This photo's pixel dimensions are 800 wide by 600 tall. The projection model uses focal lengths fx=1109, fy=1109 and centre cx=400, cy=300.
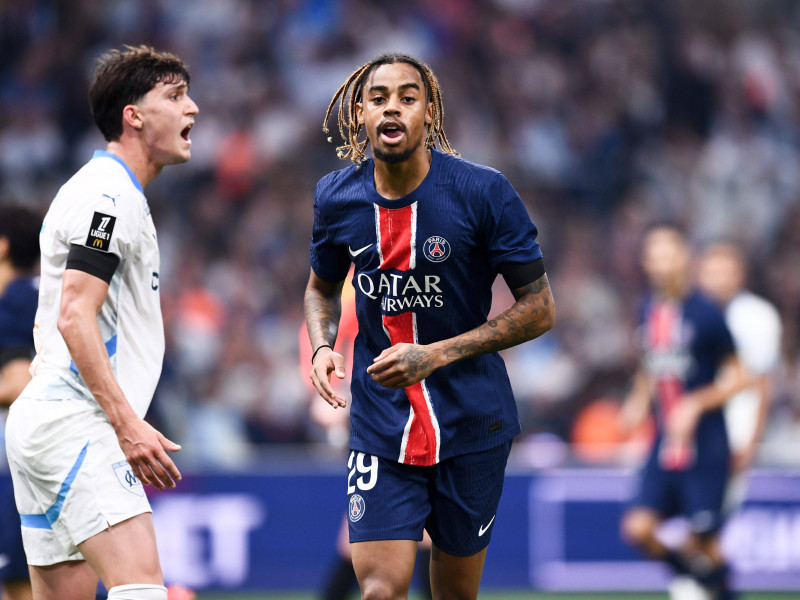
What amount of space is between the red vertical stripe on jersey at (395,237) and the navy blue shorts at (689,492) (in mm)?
4519

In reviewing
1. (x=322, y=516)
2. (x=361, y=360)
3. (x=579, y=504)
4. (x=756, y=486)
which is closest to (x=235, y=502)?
(x=322, y=516)

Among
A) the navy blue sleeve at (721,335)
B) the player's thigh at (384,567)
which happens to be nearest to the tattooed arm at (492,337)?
the player's thigh at (384,567)

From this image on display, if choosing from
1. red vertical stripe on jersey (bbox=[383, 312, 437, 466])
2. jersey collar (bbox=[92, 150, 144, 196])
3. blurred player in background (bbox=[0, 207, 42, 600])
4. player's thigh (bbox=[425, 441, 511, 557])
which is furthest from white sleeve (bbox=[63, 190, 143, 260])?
player's thigh (bbox=[425, 441, 511, 557])

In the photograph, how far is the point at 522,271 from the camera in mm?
4074

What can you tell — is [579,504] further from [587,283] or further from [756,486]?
[587,283]

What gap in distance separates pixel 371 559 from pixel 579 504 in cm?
547

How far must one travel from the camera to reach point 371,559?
407 centimetres

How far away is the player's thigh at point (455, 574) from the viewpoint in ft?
14.0

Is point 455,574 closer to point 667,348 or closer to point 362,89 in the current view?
point 362,89

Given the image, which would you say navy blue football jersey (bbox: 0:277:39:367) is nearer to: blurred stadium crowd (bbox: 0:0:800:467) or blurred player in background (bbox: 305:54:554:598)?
blurred player in background (bbox: 305:54:554:598)

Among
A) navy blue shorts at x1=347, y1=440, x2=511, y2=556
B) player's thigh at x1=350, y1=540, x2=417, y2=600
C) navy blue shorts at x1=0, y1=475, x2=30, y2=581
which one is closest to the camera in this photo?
player's thigh at x1=350, y1=540, x2=417, y2=600

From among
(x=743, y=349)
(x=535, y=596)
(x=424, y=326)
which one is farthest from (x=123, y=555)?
(x=743, y=349)

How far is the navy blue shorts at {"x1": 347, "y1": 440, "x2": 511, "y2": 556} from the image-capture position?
4.12 meters

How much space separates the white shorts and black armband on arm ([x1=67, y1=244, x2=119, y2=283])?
1.53ft
